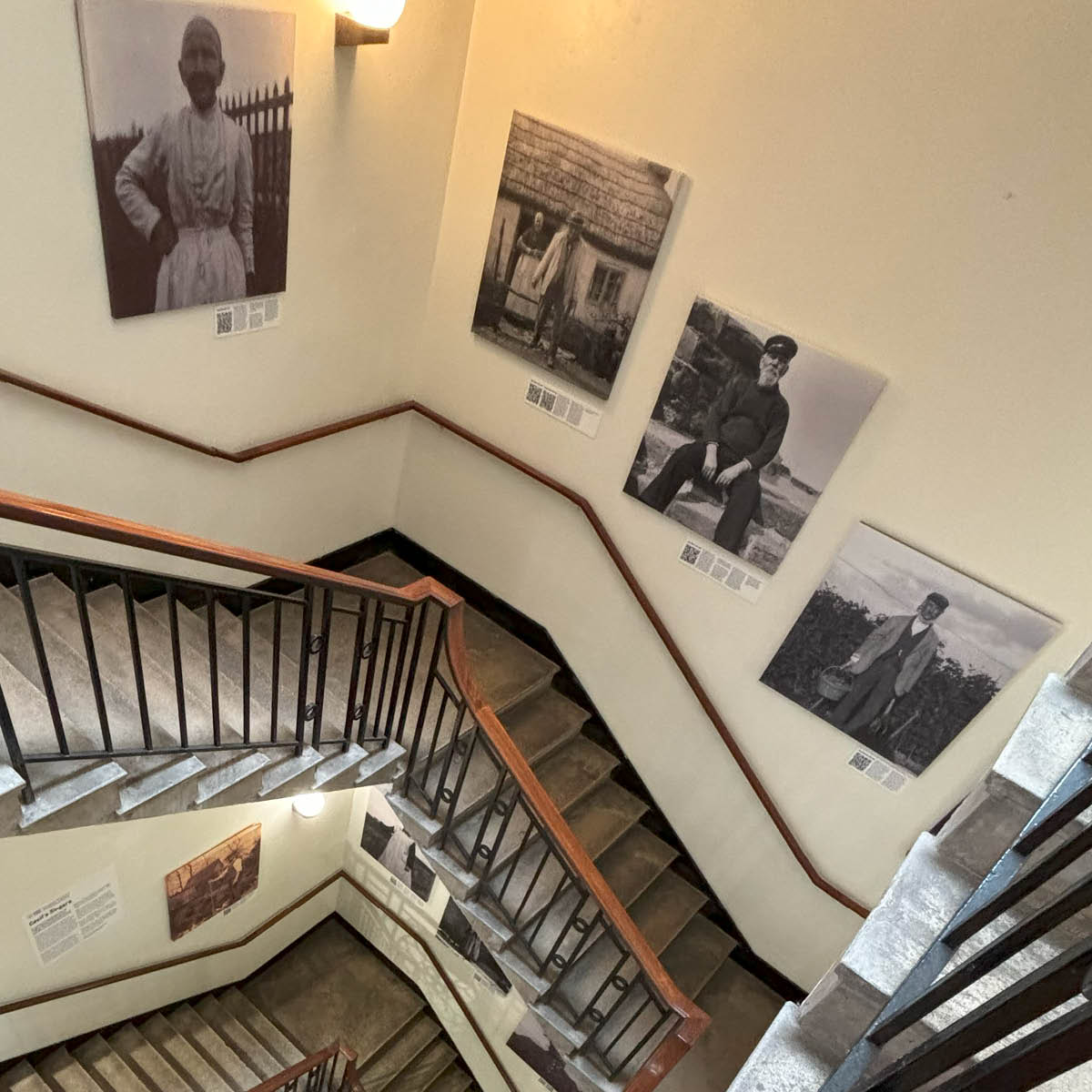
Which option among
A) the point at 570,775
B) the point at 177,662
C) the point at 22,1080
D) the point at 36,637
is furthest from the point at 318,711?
the point at 22,1080

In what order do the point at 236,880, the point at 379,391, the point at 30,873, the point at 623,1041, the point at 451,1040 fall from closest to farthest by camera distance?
the point at 30,873 < the point at 623,1041 < the point at 379,391 < the point at 236,880 < the point at 451,1040

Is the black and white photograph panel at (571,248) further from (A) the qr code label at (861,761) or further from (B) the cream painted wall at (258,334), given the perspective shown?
(A) the qr code label at (861,761)

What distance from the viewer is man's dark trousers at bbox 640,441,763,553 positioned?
146 inches

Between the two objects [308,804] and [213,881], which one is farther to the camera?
[308,804]

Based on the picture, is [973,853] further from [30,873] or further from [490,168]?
[30,873]

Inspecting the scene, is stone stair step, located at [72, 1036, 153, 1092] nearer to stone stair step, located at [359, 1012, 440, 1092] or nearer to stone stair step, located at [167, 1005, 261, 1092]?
stone stair step, located at [167, 1005, 261, 1092]

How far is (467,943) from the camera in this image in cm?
515

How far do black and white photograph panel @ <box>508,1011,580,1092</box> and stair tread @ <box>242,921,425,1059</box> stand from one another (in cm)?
136

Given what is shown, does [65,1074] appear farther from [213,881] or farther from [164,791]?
[164,791]

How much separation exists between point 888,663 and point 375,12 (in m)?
3.40

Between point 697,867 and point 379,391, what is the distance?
3.29 metres

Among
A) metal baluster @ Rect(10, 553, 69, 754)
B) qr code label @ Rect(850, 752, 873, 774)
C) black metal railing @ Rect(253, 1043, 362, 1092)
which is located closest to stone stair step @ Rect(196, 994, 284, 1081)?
black metal railing @ Rect(253, 1043, 362, 1092)

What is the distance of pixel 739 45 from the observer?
10.2 ft

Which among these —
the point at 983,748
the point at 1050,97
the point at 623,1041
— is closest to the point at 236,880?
the point at 623,1041
